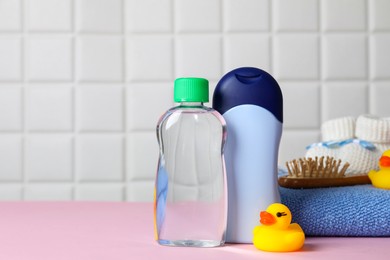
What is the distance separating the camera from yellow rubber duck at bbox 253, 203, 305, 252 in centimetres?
54

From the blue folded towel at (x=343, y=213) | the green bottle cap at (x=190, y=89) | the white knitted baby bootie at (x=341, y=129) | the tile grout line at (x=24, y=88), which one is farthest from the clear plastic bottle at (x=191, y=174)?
the tile grout line at (x=24, y=88)

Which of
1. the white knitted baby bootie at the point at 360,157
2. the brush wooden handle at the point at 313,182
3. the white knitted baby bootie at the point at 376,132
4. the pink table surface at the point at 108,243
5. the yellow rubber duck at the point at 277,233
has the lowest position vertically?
the pink table surface at the point at 108,243

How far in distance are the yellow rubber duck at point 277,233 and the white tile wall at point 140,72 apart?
1.18 metres

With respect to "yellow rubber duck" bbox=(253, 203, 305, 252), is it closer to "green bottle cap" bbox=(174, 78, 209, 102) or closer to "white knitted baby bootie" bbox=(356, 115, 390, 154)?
"green bottle cap" bbox=(174, 78, 209, 102)

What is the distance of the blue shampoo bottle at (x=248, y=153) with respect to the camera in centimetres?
59

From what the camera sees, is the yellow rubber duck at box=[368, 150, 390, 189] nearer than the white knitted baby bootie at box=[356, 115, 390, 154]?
Yes

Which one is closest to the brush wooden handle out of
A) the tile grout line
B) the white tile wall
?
the white tile wall

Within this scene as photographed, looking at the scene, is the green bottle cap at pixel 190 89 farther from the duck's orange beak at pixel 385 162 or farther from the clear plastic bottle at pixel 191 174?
the duck's orange beak at pixel 385 162

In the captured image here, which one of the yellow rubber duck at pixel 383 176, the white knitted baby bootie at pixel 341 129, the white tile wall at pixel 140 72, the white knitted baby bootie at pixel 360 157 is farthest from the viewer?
the white tile wall at pixel 140 72

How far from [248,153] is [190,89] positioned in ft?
0.29

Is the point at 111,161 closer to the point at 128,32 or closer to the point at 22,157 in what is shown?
the point at 22,157

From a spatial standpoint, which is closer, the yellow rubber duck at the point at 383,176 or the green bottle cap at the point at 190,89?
the green bottle cap at the point at 190,89

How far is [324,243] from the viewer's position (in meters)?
0.59

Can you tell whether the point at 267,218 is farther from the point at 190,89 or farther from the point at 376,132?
the point at 376,132
